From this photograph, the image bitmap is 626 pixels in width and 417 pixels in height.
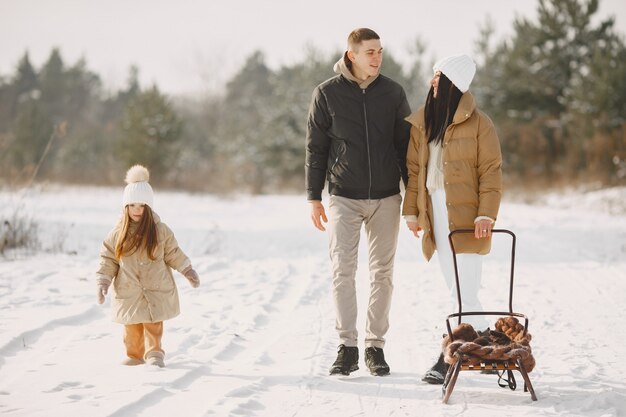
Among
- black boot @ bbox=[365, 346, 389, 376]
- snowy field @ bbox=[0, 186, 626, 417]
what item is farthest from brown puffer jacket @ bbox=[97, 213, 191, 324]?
black boot @ bbox=[365, 346, 389, 376]

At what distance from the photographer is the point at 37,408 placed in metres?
3.69

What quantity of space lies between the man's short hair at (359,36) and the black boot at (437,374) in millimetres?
2101

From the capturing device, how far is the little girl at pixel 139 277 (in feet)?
15.2

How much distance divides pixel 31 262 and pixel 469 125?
252 inches

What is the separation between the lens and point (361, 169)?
15.1 ft

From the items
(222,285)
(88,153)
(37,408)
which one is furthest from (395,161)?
(88,153)

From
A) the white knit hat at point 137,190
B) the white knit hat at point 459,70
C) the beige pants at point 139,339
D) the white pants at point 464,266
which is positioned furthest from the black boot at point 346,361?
the white knit hat at point 459,70

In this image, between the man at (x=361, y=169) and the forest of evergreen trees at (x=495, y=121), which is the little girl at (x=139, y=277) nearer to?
the man at (x=361, y=169)

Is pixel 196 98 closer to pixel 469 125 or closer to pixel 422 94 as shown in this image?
pixel 422 94

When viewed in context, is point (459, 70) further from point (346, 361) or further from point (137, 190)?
point (137, 190)

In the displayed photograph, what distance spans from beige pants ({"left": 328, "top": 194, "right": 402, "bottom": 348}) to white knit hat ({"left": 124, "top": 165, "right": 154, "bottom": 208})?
130cm

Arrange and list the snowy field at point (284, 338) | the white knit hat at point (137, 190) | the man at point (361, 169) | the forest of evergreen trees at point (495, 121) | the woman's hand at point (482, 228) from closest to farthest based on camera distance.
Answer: the snowy field at point (284, 338)
the woman's hand at point (482, 228)
the man at point (361, 169)
the white knit hat at point (137, 190)
the forest of evergreen trees at point (495, 121)

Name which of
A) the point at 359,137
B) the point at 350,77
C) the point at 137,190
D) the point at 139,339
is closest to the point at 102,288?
the point at 139,339

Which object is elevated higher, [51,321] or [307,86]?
[307,86]
